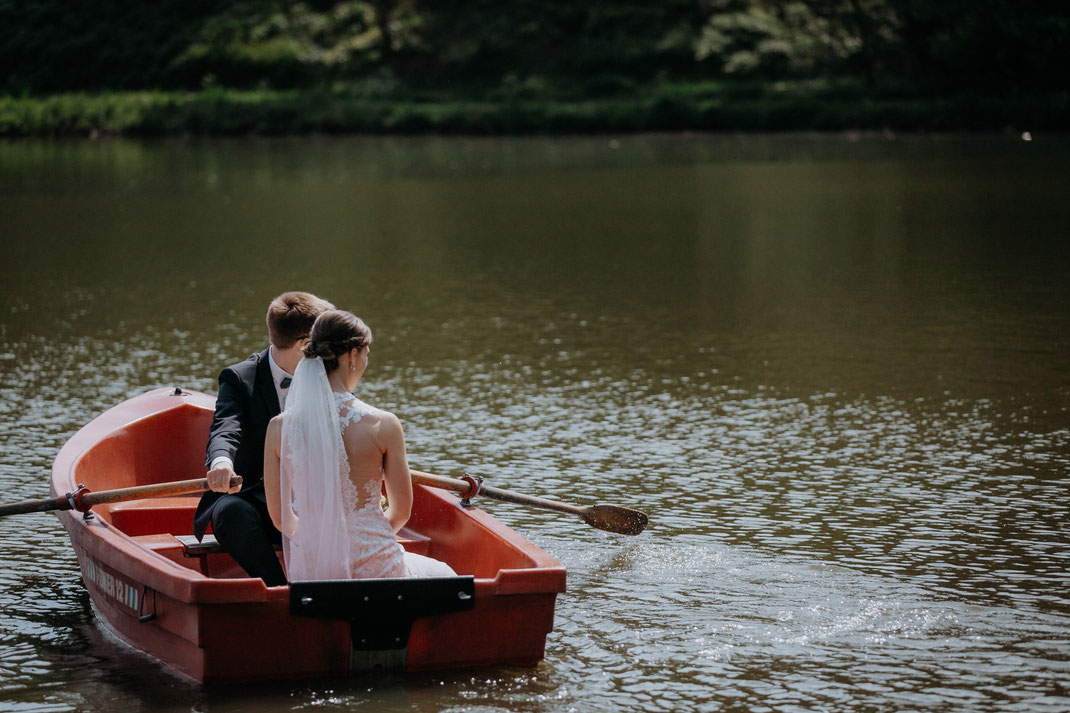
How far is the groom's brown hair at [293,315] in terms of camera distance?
4.98 meters

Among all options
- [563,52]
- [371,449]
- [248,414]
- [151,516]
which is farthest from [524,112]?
[371,449]

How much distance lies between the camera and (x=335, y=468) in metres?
4.60

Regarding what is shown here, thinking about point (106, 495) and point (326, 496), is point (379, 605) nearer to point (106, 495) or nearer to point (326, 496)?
point (326, 496)

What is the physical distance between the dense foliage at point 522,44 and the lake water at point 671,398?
14.1 metres

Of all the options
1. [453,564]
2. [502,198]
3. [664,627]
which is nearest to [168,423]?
[453,564]

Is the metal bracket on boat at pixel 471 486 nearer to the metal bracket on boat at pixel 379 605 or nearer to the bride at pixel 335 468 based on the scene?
the bride at pixel 335 468

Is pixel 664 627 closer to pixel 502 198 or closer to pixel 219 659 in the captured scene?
pixel 219 659

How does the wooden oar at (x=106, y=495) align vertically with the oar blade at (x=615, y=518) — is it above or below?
above

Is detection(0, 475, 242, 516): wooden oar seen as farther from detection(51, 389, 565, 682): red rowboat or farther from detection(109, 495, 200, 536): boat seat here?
detection(109, 495, 200, 536): boat seat

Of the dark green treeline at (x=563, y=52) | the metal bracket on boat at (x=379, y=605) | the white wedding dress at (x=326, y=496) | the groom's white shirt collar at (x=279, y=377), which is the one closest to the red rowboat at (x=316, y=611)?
the metal bracket on boat at (x=379, y=605)

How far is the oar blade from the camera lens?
609cm

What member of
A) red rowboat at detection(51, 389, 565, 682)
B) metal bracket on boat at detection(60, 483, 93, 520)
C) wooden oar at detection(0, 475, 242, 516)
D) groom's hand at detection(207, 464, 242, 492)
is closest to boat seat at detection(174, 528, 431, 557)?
red rowboat at detection(51, 389, 565, 682)

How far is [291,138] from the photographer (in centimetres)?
3681

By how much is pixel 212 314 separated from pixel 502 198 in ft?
31.0
